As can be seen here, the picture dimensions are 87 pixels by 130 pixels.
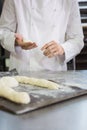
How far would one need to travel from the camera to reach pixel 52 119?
2.14 ft

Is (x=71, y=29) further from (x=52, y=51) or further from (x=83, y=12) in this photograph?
(x=83, y=12)

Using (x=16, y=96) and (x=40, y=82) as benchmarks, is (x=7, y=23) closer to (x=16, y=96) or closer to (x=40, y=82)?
(x=40, y=82)

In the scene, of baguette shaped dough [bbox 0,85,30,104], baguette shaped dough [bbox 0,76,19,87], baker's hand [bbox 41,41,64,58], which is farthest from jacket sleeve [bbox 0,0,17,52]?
baguette shaped dough [bbox 0,85,30,104]

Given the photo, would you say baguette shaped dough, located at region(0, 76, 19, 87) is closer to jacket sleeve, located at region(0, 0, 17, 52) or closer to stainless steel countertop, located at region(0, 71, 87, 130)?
stainless steel countertop, located at region(0, 71, 87, 130)

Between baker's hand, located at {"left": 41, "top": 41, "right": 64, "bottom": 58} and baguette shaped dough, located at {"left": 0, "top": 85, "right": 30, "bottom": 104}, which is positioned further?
Result: baker's hand, located at {"left": 41, "top": 41, "right": 64, "bottom": 58}

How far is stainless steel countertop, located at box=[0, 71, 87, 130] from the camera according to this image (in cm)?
→ 61

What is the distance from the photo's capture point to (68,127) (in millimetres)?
601

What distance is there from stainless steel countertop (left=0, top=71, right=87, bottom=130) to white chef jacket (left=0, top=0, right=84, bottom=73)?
510 mm

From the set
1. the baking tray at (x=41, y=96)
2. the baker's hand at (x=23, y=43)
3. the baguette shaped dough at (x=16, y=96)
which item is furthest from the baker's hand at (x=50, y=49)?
the baguette shaped dough at (x=16, y=96)

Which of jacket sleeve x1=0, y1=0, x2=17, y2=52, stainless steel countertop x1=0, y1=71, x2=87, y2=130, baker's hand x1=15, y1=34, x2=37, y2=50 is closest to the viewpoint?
stainless steel countertop x1=0, y1=71, x2=87, y2=130

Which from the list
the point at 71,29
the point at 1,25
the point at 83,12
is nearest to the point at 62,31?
the point at 71,29

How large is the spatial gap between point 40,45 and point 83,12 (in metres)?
1.12

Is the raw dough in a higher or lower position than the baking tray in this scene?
higher

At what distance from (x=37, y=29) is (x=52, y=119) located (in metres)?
0.69
